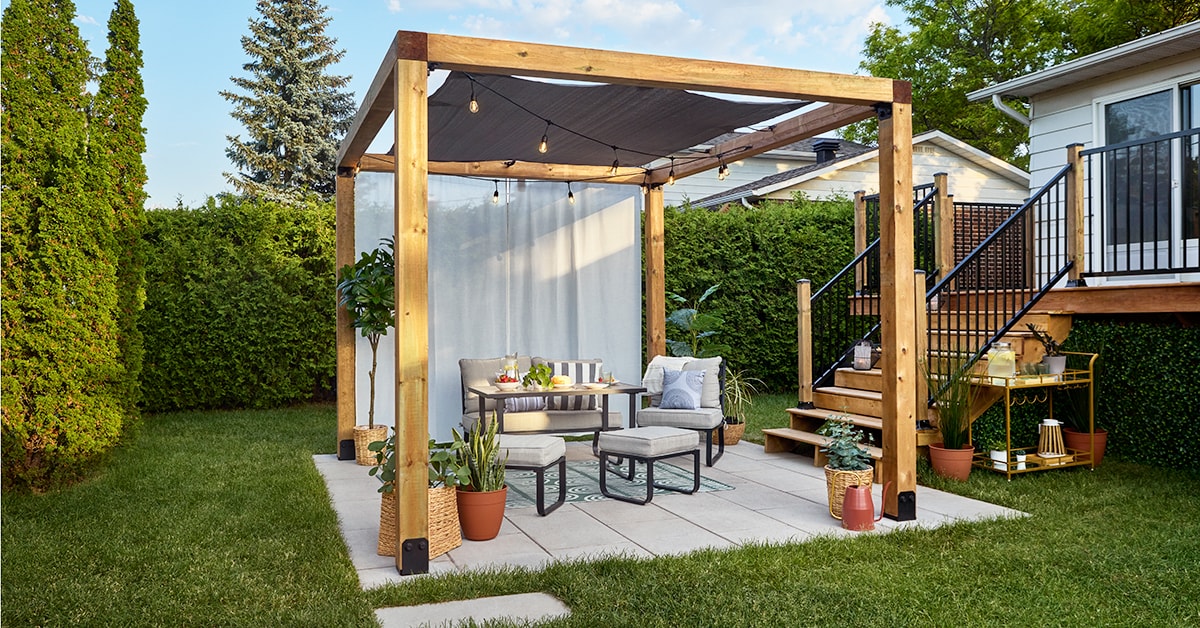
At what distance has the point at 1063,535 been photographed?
458 cm

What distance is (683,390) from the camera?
23.0 ft

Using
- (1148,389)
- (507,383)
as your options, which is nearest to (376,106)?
(507,383)

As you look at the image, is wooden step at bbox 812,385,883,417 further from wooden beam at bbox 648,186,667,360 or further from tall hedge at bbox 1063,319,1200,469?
wooden beam at bbox 648,186,667,360

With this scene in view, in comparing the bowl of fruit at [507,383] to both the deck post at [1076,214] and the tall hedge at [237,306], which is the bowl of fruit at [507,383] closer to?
the tall hedge at [237,306]

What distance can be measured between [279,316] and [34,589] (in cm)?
625

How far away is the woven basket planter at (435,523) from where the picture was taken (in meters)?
4.29

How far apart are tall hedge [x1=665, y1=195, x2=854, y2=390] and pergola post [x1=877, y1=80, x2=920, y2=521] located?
553 cm

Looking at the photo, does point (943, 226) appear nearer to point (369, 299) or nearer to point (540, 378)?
point (540, 378)

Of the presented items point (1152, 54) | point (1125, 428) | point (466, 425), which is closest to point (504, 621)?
point (466, 425)

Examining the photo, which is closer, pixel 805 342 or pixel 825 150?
pixel 805 342

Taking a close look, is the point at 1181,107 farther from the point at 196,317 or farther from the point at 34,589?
the point at 196,317

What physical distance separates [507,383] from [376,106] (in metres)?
2.66

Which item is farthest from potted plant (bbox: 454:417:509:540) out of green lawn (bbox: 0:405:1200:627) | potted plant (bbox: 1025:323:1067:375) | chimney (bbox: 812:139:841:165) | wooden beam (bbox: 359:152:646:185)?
chimney (bbox: 812:139:841:165)

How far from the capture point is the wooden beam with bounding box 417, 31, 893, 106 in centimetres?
416
